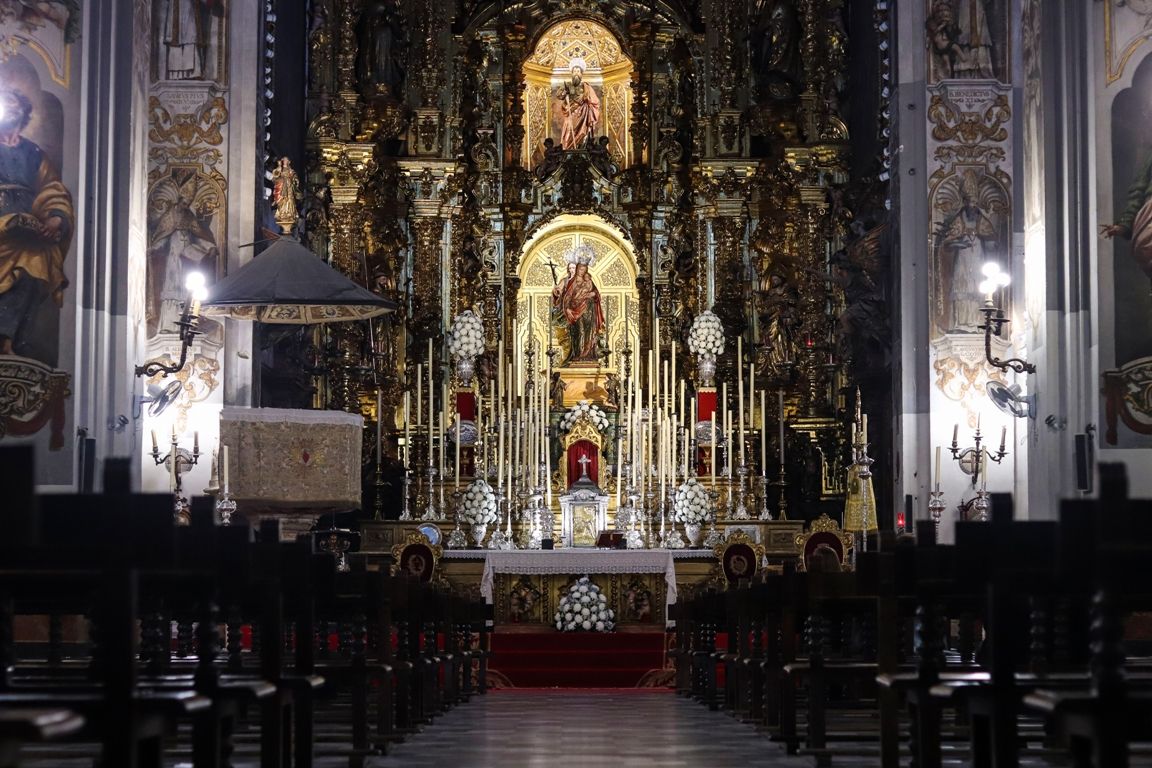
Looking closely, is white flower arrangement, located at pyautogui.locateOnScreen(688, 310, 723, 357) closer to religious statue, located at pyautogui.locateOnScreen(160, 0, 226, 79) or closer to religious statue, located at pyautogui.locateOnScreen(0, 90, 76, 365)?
religious statue, located at pyautogui.locateOnScreen(160, 0, 226, 79)

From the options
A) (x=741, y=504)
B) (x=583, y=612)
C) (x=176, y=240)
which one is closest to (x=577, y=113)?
(x=741, y=504)

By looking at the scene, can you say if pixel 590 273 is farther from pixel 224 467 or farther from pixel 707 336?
pixel 224 467

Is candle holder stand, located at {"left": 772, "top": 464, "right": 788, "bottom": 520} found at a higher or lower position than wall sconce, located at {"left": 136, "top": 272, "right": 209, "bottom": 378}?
lower

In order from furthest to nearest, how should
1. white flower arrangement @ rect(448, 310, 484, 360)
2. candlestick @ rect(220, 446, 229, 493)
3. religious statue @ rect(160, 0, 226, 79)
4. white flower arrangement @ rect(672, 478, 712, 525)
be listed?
1. white flower arrangement @ rect(448, 310, 484, 360)
2. religious statue @ rect(160, 0, 226, 79)
3. white flower arrangement @ rect(672, 478, 712, 525)
4. candlestick @ rect(220, 446, 229, 493)

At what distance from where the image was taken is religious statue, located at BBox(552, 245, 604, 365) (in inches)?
891

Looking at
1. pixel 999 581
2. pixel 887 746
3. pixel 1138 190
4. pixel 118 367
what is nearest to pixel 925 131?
pixel 1138 190

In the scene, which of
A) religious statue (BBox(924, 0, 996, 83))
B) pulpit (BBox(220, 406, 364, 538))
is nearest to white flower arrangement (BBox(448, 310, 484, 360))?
religious statue (BBox(924, 0, 996, 83))

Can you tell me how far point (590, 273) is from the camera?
75.9ft

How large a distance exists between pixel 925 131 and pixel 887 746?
1254 centimetres

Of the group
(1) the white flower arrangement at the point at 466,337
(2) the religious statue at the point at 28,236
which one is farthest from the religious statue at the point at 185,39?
(1) the white flower arrangement at the point at 466,337

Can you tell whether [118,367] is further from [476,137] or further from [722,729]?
[476,137]

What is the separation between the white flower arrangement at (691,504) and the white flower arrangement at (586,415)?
186 cm

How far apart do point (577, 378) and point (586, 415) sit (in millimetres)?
2016

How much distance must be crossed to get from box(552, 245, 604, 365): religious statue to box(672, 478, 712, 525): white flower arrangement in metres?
3.98
